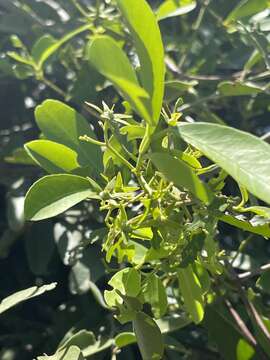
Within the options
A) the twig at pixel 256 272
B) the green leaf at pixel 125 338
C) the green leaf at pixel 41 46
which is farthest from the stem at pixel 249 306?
the green leaf at pixel 41 46

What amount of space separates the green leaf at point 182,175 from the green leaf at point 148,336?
0.69ft

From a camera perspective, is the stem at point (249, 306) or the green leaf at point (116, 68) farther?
the stem at point (249, 306)

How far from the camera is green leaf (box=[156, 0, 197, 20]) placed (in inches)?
42.6

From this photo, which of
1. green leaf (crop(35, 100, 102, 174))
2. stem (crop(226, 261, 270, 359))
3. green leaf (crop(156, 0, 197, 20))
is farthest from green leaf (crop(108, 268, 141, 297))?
green leaf (crop(156, 0, 197, 20))

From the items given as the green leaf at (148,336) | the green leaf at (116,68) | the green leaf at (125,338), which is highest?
the green leaf at (116,68)

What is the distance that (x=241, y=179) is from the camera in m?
0.54

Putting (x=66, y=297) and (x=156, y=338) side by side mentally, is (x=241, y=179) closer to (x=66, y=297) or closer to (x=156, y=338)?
(x=156, y=338)

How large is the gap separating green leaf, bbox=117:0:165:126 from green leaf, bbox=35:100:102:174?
209 millimetres

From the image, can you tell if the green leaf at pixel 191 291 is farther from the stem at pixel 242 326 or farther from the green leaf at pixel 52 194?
the stem at pixel 242 326

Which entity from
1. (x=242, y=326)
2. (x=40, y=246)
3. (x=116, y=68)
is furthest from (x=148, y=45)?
(x=40, y=246)

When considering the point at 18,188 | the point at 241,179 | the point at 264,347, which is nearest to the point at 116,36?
the point at 18,188

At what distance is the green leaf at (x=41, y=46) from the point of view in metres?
1.15

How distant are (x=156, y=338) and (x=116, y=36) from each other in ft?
2.02

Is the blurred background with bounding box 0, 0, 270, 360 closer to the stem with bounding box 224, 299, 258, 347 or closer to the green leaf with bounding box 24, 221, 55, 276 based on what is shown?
the green leaf with bounding box 24, 221, 55, 276
